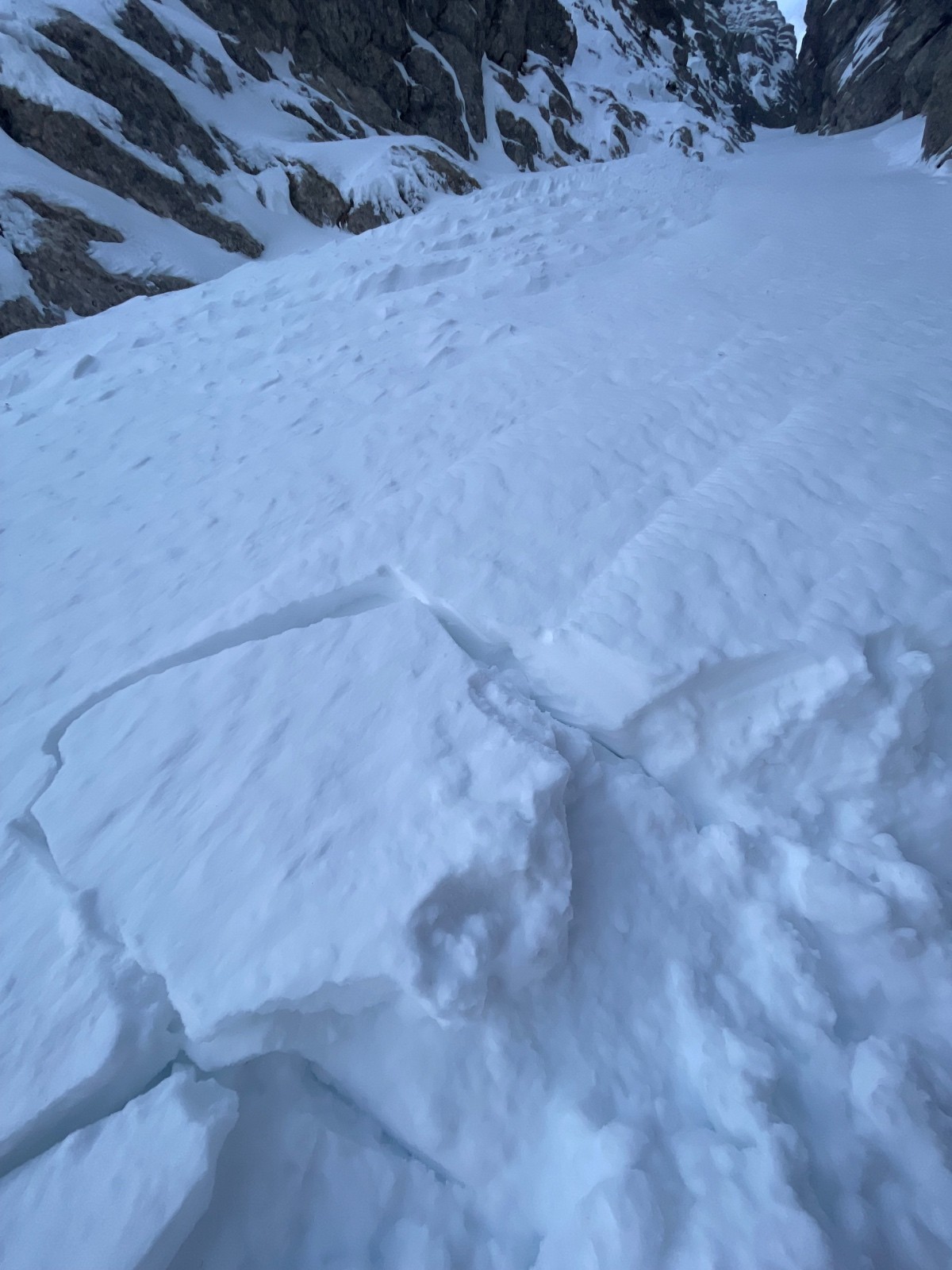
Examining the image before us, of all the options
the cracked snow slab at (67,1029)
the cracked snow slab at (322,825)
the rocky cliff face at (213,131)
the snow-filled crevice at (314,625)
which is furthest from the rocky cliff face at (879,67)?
the cracked snow slab at (67,1029)

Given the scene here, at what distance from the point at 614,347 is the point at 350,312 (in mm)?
2666

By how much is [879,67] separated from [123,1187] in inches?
1559

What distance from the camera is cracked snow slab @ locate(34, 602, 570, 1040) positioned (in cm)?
140

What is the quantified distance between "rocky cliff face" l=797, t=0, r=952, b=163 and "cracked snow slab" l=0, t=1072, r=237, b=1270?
16932 millimetres

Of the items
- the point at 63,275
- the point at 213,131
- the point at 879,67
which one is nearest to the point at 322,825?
the point at 63,275

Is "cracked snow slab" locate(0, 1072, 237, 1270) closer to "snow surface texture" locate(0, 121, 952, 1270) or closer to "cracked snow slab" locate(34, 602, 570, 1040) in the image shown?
"snow surface texture" locate(0, 121, 952, 1270)

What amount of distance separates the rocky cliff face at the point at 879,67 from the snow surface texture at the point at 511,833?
14737 mm

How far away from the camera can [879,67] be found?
26.0m

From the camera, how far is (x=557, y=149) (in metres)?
24.5

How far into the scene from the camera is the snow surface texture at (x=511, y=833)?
4.00 ft

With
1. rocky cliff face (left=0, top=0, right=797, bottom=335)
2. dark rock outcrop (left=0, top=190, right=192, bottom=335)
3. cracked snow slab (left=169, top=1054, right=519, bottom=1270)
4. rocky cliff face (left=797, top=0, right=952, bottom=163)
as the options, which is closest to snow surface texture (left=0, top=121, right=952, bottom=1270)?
cracked snow slab (left=169, top=1054, right=519, bottom=1270)

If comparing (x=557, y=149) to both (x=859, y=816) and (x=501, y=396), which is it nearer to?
(x=501, y=396)

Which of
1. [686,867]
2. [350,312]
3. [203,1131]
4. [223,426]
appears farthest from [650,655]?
[350,312]

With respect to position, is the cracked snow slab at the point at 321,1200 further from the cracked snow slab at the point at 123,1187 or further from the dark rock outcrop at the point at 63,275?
the dark rock outcrop at the point at 63,275
